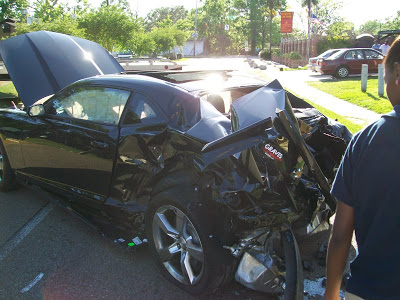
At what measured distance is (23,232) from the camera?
4.41 m

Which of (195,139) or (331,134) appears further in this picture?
(331,134)

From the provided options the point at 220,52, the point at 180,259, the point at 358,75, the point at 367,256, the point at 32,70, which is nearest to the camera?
the point at 367,256

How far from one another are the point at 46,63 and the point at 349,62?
18.1 metres

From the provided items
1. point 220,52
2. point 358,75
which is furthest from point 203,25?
point 358,75

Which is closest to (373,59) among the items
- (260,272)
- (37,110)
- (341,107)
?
(341,107)

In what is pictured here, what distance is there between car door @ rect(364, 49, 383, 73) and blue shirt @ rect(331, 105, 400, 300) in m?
21.2

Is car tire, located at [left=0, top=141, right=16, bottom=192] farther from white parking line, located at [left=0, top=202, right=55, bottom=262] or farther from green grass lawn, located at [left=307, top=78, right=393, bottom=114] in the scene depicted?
green grass lawn, located at [left=307, top=78, right=393, bottom=114]

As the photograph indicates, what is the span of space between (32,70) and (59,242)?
2849mm

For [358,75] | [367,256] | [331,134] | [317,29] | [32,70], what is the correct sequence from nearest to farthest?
1. [367,256]
2. [331,134]
3. [32,70]
4. [358,75]
5. [317,29]

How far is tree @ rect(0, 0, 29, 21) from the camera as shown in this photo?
26812 millimetres

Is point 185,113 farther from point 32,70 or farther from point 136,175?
point 32,70

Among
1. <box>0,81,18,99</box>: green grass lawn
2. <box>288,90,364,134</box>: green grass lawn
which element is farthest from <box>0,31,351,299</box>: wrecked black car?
<box>0,81,18,99</box>: green grass lawn

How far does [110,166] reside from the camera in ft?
12.2

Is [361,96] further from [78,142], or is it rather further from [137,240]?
[137,240]
